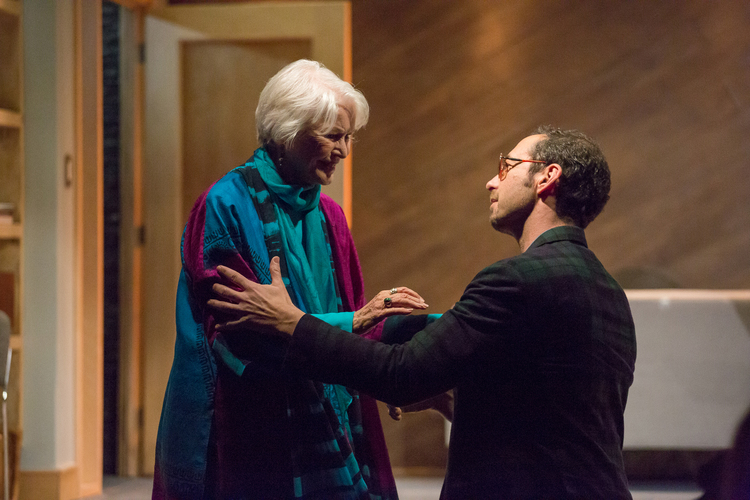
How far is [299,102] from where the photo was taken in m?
1.58

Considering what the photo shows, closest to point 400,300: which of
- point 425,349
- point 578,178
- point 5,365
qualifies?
point 425,349

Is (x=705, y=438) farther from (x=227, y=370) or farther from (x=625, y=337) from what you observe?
(x=227, y=370)

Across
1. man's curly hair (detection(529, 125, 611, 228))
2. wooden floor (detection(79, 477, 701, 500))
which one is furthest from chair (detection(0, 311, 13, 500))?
man's curly hair (detection(529, 125, 611, 228))

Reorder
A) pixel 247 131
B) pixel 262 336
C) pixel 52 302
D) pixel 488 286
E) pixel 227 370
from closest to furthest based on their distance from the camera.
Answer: pixel 488 286 → pixel 262 336 → pixel 227 370 → pixel 52 302 → pixel 247 131

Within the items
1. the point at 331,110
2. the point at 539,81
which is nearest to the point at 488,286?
the point at 331,110

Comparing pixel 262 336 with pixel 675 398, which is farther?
pixel 675 398

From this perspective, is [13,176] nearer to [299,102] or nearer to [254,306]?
[299,102]

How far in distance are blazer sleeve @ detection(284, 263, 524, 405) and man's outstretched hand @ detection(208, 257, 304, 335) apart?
4 centimetres

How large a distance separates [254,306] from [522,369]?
0.53m

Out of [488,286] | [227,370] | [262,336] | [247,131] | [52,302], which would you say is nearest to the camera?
[488,286]

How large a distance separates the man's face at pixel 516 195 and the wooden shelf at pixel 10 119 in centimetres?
226

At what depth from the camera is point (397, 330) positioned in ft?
5.31

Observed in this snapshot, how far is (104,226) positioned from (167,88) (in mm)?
793

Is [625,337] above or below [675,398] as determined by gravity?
above
